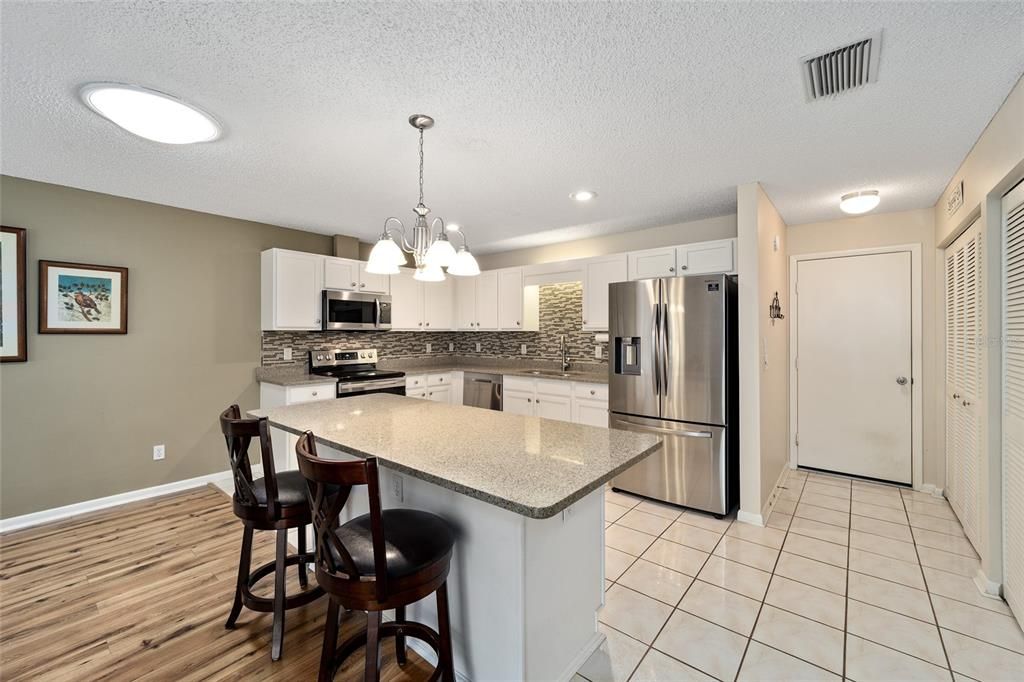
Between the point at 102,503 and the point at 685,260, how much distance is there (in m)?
4.92

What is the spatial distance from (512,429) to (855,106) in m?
2.12

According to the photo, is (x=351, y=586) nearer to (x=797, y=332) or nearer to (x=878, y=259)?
(x=797, y=332)

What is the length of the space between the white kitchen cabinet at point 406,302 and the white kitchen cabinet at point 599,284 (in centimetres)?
197

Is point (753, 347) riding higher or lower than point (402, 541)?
higher

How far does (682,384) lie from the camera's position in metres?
3.26

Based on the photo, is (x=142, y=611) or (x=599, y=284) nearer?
(x=142, y=611)

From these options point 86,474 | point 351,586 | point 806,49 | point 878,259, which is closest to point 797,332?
point 878,259

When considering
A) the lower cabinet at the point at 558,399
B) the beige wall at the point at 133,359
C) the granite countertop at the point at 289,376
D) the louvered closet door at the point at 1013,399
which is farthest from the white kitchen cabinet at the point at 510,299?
the louvered closet door at the point at 1013,399

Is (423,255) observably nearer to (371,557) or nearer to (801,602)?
(371,557)

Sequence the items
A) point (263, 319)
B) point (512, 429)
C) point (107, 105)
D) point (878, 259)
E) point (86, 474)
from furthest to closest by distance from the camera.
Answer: point (263, 319) < point (878, 259) < point (86, 474) < point (512, 429) < point (107, 105)

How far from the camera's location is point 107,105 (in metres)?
1.92

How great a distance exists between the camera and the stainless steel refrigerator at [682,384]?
3119 mm

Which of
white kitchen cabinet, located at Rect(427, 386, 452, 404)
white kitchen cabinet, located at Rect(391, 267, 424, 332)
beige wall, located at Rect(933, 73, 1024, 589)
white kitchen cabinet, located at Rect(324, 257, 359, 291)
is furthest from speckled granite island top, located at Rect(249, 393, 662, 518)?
white kitchen cabinet, located at Rect(391, 267, 424, 332)

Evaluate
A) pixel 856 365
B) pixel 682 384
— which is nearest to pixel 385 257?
pixel 682 384
